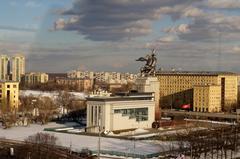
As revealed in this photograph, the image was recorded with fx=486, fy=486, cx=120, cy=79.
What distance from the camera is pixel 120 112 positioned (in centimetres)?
2942

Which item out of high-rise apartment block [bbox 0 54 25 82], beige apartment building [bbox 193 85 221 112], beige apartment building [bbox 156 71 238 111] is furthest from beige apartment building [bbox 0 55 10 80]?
beige apartment building [bbox 193 85 221 112]

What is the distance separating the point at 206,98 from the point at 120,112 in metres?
19.0

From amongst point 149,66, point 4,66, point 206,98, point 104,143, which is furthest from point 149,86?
point 4,66

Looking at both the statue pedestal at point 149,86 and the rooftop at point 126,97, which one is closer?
the rooftop at point 126,97

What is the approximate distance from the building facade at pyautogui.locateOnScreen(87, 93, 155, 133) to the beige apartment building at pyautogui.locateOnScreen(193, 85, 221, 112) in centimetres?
1613

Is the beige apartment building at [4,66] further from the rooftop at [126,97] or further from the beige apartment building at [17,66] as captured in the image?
the rooftop at [126,97]

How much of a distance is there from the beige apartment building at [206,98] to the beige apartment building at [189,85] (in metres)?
1.05

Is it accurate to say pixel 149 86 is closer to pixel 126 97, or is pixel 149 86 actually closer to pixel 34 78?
pixel 126 97

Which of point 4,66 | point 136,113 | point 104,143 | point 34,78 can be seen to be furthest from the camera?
point 34,78

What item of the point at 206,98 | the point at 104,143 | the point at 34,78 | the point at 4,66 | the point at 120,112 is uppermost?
the point at 4,66

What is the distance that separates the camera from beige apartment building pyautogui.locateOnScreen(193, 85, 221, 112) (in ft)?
153

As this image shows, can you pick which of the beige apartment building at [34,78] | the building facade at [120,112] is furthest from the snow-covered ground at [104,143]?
the beige apartment building at [34,78]

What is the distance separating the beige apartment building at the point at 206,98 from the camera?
46531 millimetres

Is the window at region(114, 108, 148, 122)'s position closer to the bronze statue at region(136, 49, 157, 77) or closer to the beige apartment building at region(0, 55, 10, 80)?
the bronze statue at region(136, 49, 157, 77)
